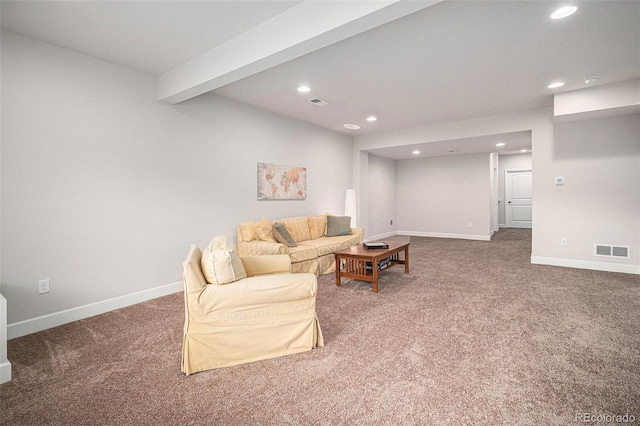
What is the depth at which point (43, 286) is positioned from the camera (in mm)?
2869

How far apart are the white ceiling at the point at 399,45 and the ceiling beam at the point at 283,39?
3.5 inches

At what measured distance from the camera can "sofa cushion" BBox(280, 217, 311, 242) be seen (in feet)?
16.4

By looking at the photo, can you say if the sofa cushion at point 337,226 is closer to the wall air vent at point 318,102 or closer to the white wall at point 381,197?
the wall air vent at point 318,102

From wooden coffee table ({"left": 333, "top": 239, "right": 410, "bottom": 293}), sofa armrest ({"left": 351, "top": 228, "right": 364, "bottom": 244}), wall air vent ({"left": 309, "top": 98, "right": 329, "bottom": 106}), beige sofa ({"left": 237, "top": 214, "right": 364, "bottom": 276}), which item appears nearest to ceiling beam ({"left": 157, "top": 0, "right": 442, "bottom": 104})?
wall air vent ({"left": 309, "top": 98, "right": 329, "bottom": 106})

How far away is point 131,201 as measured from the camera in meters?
3.45

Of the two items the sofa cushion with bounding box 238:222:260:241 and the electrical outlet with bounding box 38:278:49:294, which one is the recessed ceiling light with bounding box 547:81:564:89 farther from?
the electrical outlet with bounding box 38:278:49:294

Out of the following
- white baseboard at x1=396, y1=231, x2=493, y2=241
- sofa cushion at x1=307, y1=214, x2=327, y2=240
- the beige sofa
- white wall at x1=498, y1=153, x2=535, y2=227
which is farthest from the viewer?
white wall at x1=498, y1=153, x2=535, y2=227

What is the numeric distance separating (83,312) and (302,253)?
8.26ft

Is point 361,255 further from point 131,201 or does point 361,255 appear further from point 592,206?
point 592,206

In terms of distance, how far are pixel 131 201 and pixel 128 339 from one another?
5.15ft

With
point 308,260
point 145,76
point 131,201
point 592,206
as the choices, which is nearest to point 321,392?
point 308,260

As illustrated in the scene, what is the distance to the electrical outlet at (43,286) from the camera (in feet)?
9.35

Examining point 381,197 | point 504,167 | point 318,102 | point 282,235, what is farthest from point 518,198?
point 282,235

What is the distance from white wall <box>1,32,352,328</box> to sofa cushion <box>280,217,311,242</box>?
760mm
